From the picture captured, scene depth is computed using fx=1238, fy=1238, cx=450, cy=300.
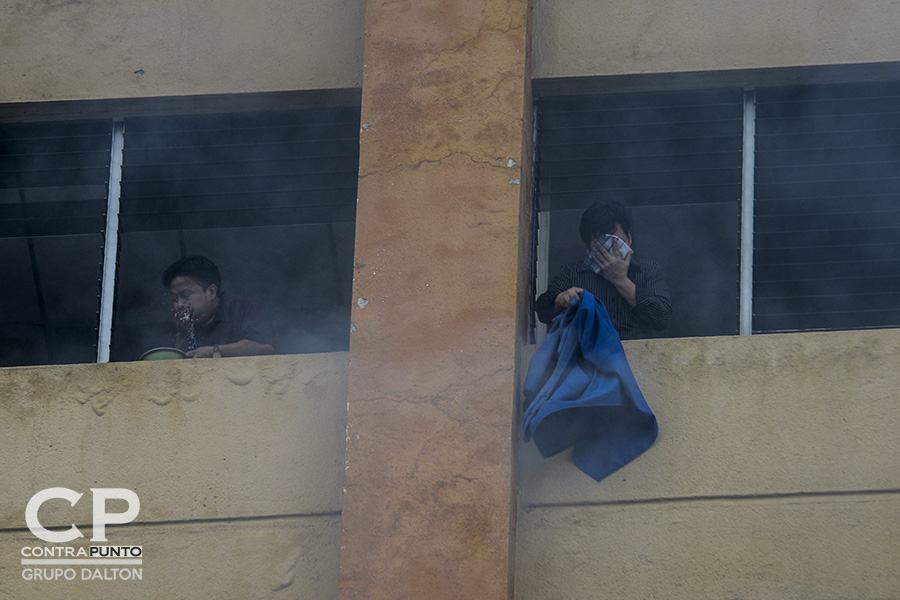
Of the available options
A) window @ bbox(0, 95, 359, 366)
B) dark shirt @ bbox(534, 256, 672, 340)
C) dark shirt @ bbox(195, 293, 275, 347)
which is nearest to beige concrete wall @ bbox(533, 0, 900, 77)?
dark shirt @ bbox(534, 256, 672, 340)

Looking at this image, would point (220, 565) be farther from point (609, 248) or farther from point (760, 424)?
point (760, 424)

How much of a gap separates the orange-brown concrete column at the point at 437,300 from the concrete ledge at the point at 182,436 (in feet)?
1.09

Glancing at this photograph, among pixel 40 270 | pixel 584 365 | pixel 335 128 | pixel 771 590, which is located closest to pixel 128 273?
pixel 40 270

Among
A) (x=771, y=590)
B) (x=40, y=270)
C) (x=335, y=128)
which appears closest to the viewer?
(x=771, y=590)

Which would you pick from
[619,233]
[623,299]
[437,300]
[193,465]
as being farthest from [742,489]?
[193,465]

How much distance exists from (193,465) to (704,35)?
109 inches

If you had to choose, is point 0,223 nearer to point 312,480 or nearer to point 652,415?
point 312,480

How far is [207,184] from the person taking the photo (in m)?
5.84

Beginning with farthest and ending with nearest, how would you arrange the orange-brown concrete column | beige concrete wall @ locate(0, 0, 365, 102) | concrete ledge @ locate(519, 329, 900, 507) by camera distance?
beige concrete wall @ locate(0, 0, 365, 102) < concrete ledge @ locate(519, 329, 900, 507) < the orange-brown concrete column

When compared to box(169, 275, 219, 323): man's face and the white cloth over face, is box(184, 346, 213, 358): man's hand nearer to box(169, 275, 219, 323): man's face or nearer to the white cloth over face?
box(169, 275, 219, 323): man's face

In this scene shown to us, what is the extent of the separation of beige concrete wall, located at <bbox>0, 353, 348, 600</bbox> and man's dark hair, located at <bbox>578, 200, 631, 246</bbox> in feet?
3.72

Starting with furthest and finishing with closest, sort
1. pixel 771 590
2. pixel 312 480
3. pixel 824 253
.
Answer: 1. pixel 824 253
2. pixel 312 480
3. pixel 771 590

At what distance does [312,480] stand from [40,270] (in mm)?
4047

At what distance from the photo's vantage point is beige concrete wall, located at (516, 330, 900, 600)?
4.36 metres
